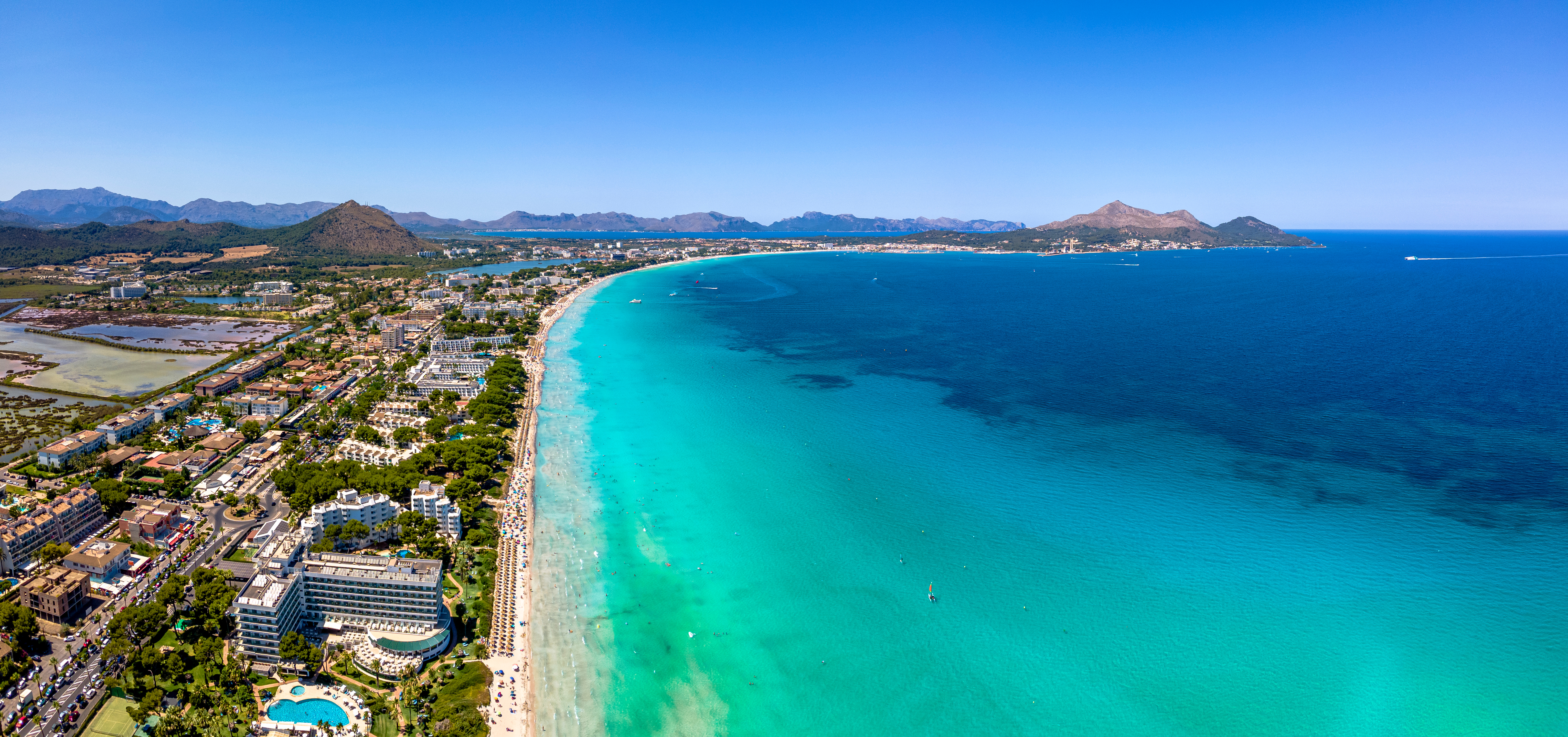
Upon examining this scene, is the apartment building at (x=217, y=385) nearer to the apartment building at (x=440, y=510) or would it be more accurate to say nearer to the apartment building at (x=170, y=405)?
the apartment building at (x=170, y=405)

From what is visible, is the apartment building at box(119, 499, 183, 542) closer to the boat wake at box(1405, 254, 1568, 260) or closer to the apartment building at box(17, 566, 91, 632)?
the apartment building at box(17, 566, 91, 632)

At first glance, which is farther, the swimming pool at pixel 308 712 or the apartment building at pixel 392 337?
the apartment building at pixel 392 337

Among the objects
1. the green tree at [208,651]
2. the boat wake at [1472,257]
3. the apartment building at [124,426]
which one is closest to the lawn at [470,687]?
the green tree at [208,651]

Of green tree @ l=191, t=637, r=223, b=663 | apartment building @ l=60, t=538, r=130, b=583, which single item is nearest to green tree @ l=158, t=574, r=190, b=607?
green tree @ l=191, t=637, r=223, b=663

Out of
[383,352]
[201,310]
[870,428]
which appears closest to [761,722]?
[870,428]

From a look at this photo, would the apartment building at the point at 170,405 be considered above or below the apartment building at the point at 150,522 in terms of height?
above

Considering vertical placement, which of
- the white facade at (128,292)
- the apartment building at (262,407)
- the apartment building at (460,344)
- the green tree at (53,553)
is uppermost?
the white facade at (128,292)
